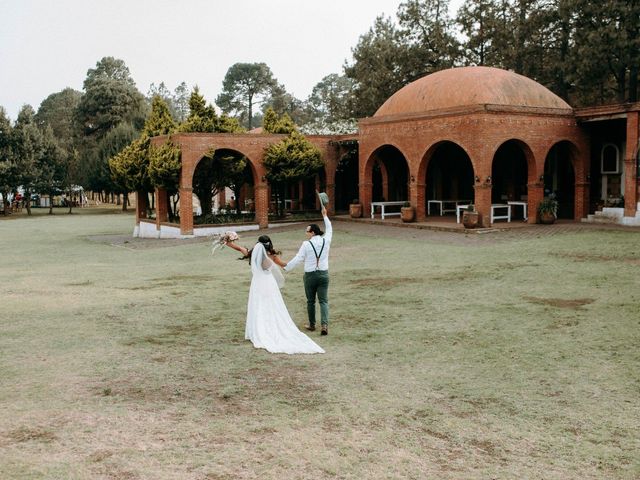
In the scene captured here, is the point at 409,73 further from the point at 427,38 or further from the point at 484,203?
the point at 484,203

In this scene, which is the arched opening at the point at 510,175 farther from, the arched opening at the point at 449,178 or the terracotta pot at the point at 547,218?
the terracotta pot at the point at 547,218

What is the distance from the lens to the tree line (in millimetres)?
29781

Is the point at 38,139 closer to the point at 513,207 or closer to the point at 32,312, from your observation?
the point at 513,207

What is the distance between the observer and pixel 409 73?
4038 centimetres

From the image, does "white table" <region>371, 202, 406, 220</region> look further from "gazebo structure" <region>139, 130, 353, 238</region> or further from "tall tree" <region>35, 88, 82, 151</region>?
"tall tree" <region>35, 88, 82, 151</region>

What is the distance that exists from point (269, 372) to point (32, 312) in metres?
5.71

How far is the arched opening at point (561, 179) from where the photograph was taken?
87.5 feet

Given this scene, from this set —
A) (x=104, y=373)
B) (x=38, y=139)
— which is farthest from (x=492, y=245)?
Answer: (x=38, y=139)

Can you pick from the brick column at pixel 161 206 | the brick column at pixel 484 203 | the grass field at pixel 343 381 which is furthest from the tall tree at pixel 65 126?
the grass field at pixel 343 381

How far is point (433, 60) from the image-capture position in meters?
40.1

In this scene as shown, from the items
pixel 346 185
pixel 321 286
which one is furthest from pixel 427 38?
pixel 321 286

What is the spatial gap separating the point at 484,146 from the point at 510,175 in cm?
519

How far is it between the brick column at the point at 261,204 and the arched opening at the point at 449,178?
276 inches

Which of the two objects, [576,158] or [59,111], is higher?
[59,111]
